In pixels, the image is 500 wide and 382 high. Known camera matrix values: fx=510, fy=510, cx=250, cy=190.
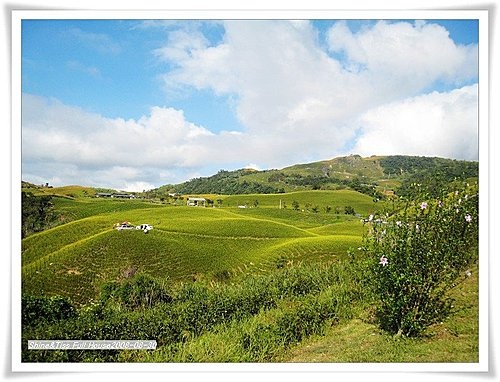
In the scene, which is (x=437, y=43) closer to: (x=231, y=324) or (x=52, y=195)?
(x=231, y=324)

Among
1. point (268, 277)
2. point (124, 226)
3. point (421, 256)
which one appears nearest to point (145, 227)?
point (124, 226)

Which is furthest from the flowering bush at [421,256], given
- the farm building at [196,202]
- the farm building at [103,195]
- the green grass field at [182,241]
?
the farm building at [103,195]

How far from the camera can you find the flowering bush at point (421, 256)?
4.96 metres

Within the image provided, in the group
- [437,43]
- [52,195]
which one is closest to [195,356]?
[52,195]

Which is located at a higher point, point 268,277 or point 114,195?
point 114,195

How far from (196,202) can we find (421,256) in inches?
98.4

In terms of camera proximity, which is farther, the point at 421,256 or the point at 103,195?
the point at 103,195

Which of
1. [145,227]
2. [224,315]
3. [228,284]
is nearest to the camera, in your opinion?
[224,315]

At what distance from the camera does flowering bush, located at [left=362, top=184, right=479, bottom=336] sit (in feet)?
16.3

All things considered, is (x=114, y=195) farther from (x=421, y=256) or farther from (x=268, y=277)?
(x=421, y=256)

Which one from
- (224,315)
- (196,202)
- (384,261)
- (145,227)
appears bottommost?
(224,315)

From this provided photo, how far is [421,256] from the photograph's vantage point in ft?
16.4

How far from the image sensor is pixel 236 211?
599 centimetres
